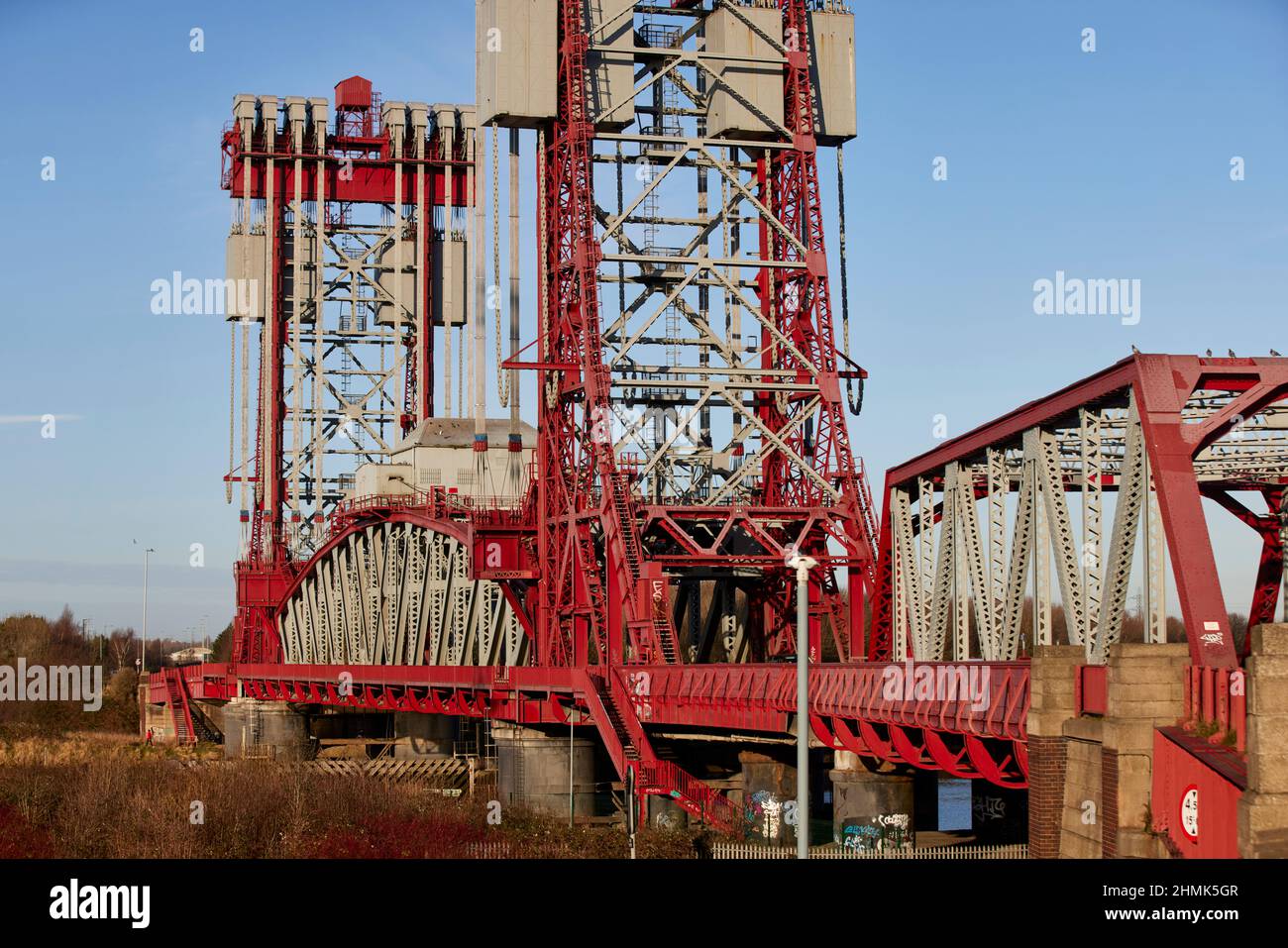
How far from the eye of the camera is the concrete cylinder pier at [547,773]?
6153 centimetres

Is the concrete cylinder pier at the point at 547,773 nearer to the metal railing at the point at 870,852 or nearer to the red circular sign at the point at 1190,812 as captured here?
the metal railing at the point at 870,852

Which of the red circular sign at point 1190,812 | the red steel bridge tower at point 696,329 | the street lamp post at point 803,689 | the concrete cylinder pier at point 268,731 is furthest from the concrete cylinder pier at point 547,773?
the red circular sign at point 1190,812

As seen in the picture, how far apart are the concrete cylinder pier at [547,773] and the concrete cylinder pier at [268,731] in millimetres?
31167

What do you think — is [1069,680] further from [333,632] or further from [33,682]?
[33,682]

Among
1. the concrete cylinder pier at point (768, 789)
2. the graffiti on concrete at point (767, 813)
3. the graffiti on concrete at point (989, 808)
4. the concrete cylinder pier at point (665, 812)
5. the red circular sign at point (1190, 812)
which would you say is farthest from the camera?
the concrete cylinder pier at point (665, 812)

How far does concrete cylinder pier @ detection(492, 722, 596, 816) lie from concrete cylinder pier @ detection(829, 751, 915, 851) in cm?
1581

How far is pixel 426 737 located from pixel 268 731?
7.99 metres

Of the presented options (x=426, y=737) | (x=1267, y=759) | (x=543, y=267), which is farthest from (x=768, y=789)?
(x=426, y=737)

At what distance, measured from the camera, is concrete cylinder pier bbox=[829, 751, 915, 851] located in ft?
152

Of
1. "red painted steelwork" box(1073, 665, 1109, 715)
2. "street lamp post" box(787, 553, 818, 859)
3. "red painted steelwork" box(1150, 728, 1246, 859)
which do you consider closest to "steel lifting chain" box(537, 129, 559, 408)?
"red painted steelwork" box(1073, 665, 1109, 715)

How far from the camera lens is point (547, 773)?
61812 mm

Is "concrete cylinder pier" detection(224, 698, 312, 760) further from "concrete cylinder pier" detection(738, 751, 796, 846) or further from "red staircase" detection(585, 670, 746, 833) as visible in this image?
"red staircase" detection(585, 670, 746, 833)
